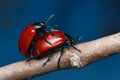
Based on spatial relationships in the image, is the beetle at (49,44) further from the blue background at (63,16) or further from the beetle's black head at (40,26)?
the blue background at (63,16)

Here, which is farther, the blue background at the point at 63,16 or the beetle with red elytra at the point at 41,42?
the blue background at the point at 63,16

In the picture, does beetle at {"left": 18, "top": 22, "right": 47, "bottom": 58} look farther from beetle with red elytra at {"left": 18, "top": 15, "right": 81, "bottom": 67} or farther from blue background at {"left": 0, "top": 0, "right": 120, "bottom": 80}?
blue background at {"left": 0, "top": 0, "right": 120, "bottom": 80}

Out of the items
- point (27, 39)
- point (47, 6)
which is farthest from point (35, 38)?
point (47, 6)

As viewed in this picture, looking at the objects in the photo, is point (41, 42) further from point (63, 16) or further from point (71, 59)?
point (63, 16)

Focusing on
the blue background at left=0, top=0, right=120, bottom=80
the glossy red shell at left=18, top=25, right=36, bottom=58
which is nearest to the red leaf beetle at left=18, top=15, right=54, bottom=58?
the glossy red shell at left=18, top=25, right=36, bottom=58

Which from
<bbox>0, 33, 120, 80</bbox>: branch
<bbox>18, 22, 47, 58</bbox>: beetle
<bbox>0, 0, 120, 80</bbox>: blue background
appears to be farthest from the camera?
<bbox>0, 0, 120, 80</bbox>: blue background

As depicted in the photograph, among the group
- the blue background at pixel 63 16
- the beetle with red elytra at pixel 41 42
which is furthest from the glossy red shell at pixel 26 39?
the blue background at pixel 63 16

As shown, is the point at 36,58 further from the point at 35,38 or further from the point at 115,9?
the point at 115,9

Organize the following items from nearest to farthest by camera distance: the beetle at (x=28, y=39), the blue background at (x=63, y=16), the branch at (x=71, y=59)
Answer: the branch at (x=71, y=59), the beetle at (x=28, y=39), the blue background at (x=63, y=16)
